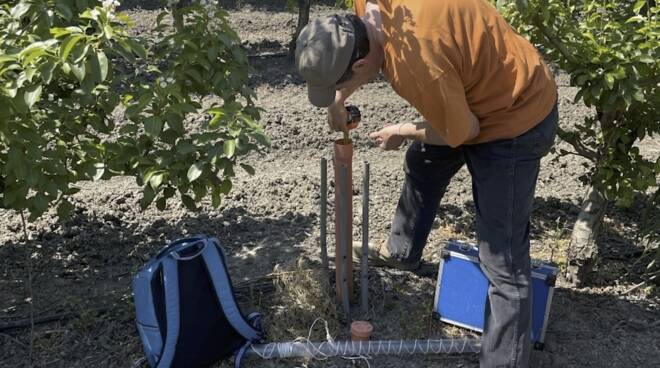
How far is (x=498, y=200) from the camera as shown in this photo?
7.57ft

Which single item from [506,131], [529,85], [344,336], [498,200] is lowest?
[344,336]

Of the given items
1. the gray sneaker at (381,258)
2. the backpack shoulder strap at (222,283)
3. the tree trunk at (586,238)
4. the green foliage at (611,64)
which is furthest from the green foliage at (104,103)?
the tree trunk at (586,238)

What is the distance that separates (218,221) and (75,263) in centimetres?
74

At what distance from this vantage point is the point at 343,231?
2.74m

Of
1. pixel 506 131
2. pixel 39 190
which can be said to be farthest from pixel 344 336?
pixel 39 190

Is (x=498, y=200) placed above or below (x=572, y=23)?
below

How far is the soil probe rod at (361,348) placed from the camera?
2.63 metres

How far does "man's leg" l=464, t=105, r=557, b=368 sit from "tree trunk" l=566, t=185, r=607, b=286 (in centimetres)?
79

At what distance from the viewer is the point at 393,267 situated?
10.5 feet

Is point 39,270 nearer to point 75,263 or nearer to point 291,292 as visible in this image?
point 75,263

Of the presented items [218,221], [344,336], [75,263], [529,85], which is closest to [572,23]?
[529,85]

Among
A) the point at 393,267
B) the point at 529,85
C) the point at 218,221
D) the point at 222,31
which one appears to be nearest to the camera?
the point at 529,85

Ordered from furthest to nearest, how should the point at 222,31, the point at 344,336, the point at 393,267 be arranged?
the point at 393,267 < the point at 344,336 < the point at 222,31

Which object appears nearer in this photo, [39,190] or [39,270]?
[39,190]
